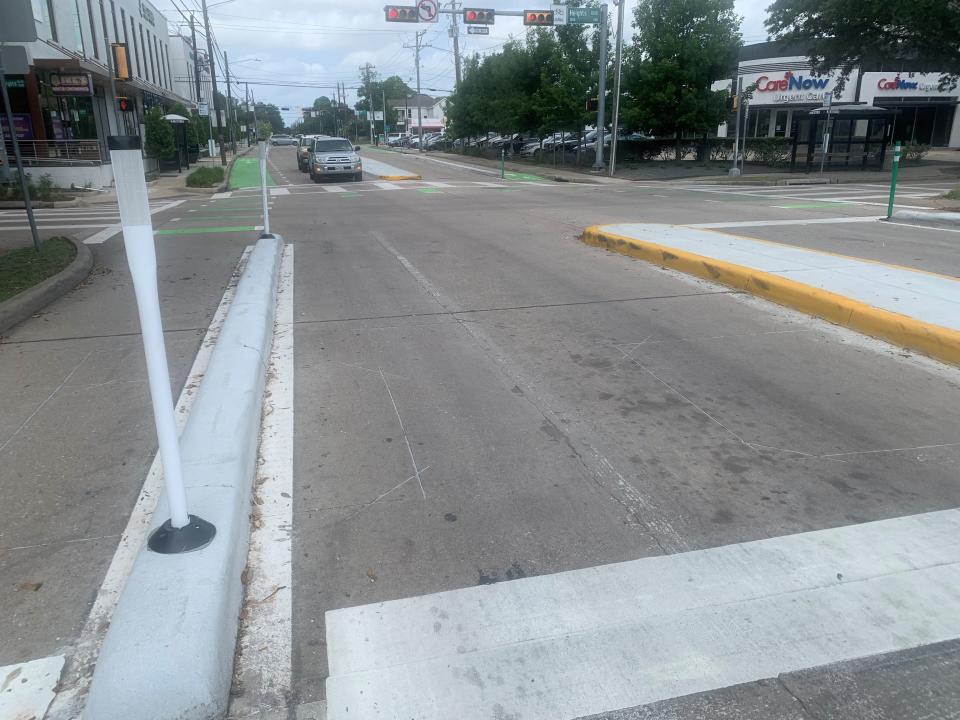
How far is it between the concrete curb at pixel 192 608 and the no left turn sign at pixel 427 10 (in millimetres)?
34688

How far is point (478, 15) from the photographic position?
115 feet

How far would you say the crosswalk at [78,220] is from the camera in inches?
627

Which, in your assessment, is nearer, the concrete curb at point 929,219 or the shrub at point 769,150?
the concrete curb at point 929,219

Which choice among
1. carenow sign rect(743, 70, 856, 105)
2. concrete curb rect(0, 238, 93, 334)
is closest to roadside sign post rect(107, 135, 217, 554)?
concrete curb rect(0, 238, 93, 334)

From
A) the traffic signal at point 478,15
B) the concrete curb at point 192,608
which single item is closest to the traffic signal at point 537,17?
the traffic signal at point 478,15

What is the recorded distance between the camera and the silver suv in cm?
3086

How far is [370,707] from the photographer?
8.52ft

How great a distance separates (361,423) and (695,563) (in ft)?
8.02

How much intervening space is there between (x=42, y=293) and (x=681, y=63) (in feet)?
109

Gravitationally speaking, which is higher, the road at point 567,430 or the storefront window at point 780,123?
the storefront window at point 780,123

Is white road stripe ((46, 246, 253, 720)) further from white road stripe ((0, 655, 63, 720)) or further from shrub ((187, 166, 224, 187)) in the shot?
shrub ((187, 166, 224, 187))

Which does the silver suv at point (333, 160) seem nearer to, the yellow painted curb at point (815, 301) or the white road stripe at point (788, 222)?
the white road stripe at point (788, 222)

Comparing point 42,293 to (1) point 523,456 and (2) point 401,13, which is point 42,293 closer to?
(1) point 523,456

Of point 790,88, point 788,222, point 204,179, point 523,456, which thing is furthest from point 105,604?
point 790,88
